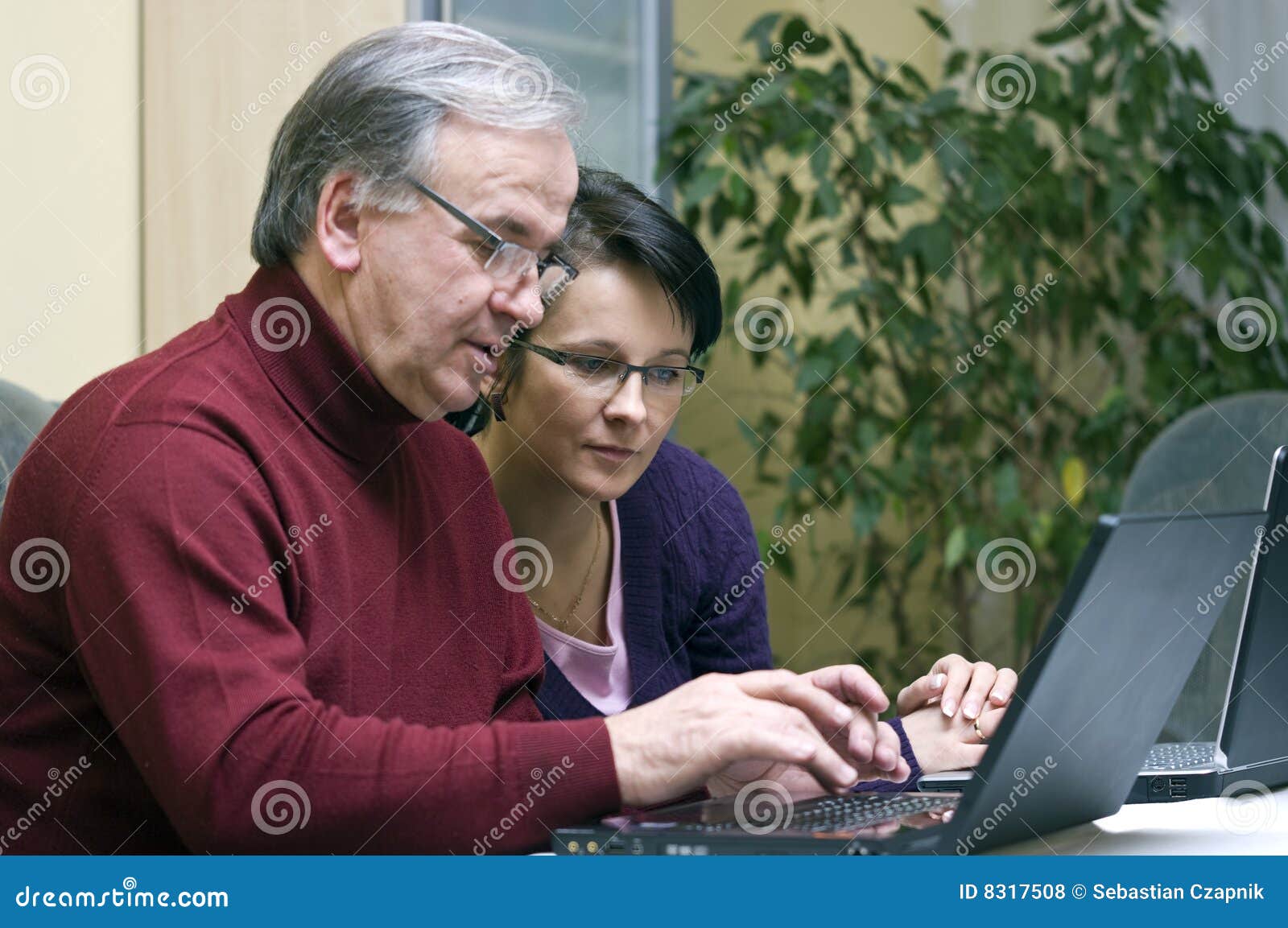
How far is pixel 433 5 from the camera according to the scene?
7.09 feet

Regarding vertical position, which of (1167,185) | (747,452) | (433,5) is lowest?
(747,452)

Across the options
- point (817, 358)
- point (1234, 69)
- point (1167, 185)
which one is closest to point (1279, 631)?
point (817, 358)

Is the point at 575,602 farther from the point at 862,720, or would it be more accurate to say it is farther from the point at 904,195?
the point at 904,195

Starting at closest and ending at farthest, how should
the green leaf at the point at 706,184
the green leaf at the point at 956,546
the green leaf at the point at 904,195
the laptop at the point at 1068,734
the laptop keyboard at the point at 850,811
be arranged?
1. the laptop at the point at 1068,734
2. the laptop keyboard at the point at 850,811
3. the green leaf at the point at 706,184
4. the green leaf at the point at 904,195
5. the green leaf at the point at 956,546

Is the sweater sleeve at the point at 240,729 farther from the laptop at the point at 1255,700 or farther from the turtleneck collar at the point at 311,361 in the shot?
the laptop at the point at 1255,700

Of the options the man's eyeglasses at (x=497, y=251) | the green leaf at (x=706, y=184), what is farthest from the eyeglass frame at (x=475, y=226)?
the green leaf at (x=706, y=184)

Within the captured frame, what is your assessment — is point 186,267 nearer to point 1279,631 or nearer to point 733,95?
point 733,95

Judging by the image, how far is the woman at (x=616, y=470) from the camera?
4.88ft

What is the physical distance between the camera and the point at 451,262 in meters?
1.14

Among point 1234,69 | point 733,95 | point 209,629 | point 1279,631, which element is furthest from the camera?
point 1234,69

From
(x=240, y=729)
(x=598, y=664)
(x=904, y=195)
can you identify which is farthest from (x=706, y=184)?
(x=240, y=729)

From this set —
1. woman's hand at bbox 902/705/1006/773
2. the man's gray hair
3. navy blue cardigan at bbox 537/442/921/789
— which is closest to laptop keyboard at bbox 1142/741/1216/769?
woman's hand at bbox 902/705/1006/773

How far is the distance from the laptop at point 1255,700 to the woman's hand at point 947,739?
2.8 inches
